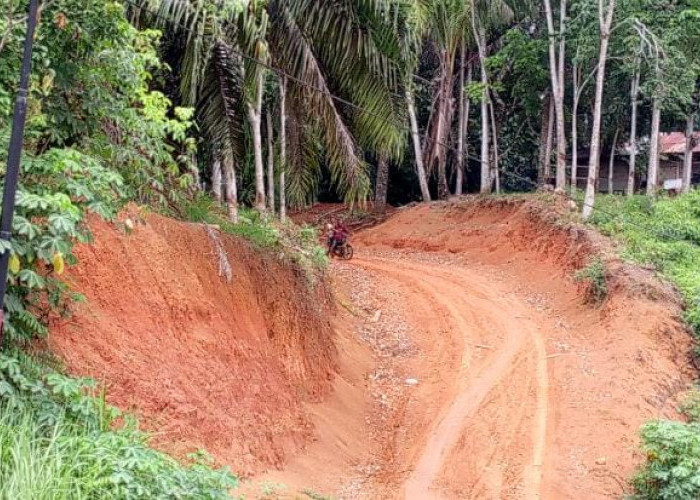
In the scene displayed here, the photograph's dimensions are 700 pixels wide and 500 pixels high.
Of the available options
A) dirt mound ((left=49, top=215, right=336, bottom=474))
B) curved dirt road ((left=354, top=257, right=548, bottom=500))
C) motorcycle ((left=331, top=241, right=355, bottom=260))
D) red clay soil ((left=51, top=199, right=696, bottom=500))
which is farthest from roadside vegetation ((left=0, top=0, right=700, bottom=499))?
motorcycle ((left=331, top=241, right=355, bottom=260))

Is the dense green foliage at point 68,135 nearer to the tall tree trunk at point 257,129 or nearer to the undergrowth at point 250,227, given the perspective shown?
the undergrowth at point 250,227

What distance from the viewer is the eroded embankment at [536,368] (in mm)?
9445

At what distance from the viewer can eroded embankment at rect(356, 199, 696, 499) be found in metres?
9.45

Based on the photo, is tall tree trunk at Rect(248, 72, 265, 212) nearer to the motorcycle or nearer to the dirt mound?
the dirt mound

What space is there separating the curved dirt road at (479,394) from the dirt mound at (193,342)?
75.4 inches

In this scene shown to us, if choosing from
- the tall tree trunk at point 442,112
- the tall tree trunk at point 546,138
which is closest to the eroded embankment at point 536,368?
the tall tree trunk at point 546,138

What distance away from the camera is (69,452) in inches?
163

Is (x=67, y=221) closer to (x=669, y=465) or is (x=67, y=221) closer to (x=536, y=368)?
(x=669, y=465)

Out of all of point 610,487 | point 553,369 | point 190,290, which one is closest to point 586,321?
point 553,369

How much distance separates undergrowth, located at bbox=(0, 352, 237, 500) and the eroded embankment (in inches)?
191

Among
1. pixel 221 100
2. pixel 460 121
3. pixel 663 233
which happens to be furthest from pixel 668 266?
pixel 460 121

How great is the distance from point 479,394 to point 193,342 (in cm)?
582

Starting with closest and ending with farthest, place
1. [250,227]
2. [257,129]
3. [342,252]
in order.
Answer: [250,227] → [257,129] → [342,252]

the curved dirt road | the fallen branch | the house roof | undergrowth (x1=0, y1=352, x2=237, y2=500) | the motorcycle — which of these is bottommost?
the curved dirt road
